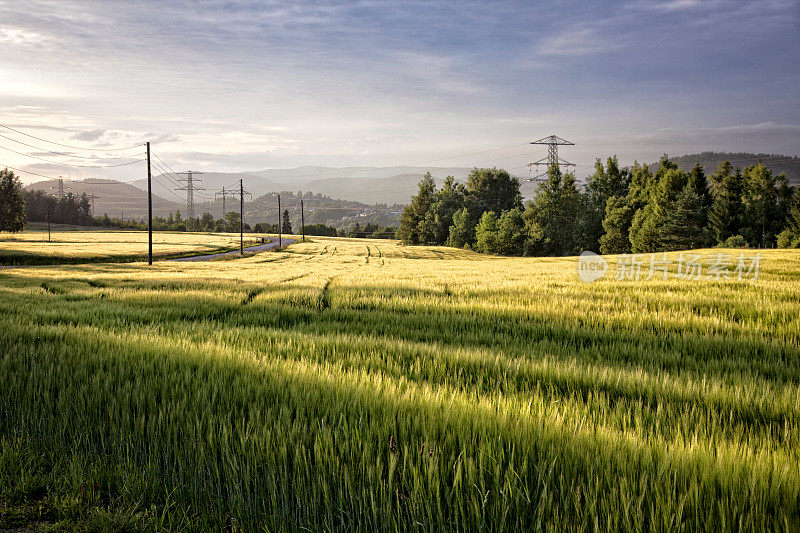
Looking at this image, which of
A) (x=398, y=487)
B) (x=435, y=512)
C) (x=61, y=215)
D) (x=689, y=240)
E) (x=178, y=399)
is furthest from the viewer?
(x=61, y=215)

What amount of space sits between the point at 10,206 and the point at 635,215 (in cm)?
13845

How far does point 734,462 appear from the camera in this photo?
1.98 m

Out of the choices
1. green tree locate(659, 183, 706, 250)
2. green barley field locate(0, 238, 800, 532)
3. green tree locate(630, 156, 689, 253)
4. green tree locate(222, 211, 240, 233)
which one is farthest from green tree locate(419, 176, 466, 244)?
green barley field locate(0, 238, 800, 532)

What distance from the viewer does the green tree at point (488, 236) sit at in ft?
281

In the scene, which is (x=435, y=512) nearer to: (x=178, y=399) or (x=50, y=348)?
(x=178, y=399)

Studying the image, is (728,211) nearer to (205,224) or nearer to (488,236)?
(488,236)

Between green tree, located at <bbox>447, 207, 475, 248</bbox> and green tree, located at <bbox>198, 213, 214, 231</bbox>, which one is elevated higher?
green tree, located at <bbox>198, 213, 214, 231</bbox>

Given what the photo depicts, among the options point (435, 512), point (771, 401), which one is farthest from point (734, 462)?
point (771, 401)

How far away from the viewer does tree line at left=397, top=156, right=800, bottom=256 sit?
69500 mm

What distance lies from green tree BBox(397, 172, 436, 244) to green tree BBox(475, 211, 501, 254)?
23624mm

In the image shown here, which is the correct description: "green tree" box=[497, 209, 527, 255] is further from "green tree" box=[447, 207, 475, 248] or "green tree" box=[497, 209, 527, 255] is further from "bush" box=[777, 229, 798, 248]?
"bush" box=[777, 229, 798, 248]

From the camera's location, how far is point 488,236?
86000mm

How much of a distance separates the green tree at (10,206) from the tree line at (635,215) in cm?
9897

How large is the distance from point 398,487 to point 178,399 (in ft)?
6.55
